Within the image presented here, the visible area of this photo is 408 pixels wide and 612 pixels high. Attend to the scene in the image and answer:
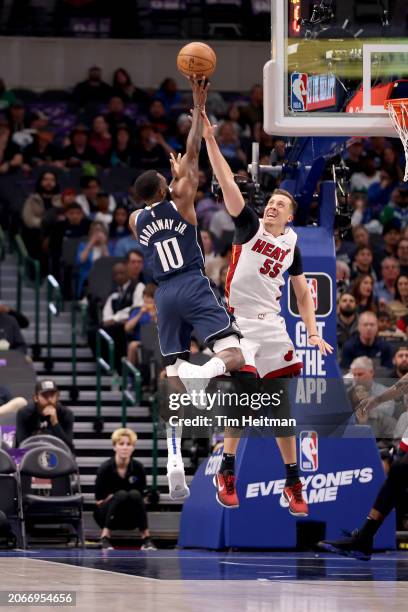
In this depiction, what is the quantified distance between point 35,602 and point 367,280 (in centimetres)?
1083

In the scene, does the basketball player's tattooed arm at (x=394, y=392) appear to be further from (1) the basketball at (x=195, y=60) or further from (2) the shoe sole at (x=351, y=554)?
(1) the basketball at (x=195, y=60)

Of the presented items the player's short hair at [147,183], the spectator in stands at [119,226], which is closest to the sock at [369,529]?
the player's short hair at [147,183]

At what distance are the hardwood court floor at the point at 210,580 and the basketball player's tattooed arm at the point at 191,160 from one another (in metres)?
3.03

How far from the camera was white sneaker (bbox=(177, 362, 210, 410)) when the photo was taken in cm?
1173

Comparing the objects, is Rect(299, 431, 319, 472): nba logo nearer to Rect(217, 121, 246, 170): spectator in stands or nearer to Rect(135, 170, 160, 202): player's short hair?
Rect(135, 170, 160, 202): player's short hair

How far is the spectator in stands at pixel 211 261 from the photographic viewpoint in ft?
68.1

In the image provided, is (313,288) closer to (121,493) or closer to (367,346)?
(121,493)

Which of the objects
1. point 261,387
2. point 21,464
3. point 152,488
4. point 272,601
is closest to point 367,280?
point 152,488

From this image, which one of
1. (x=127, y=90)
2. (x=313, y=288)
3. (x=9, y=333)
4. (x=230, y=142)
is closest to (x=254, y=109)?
(x=230, y=142)

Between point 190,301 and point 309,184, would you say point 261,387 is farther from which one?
point 309,184

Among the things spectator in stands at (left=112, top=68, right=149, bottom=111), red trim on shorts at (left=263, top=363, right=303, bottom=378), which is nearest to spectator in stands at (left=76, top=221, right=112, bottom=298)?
spectator in stands at (left=112, top=68, right=149, bottom=111)

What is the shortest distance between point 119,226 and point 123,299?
2.01 meters

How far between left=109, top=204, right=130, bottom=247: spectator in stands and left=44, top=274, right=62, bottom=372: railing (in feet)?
3.54

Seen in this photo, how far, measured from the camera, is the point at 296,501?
12.4 m
